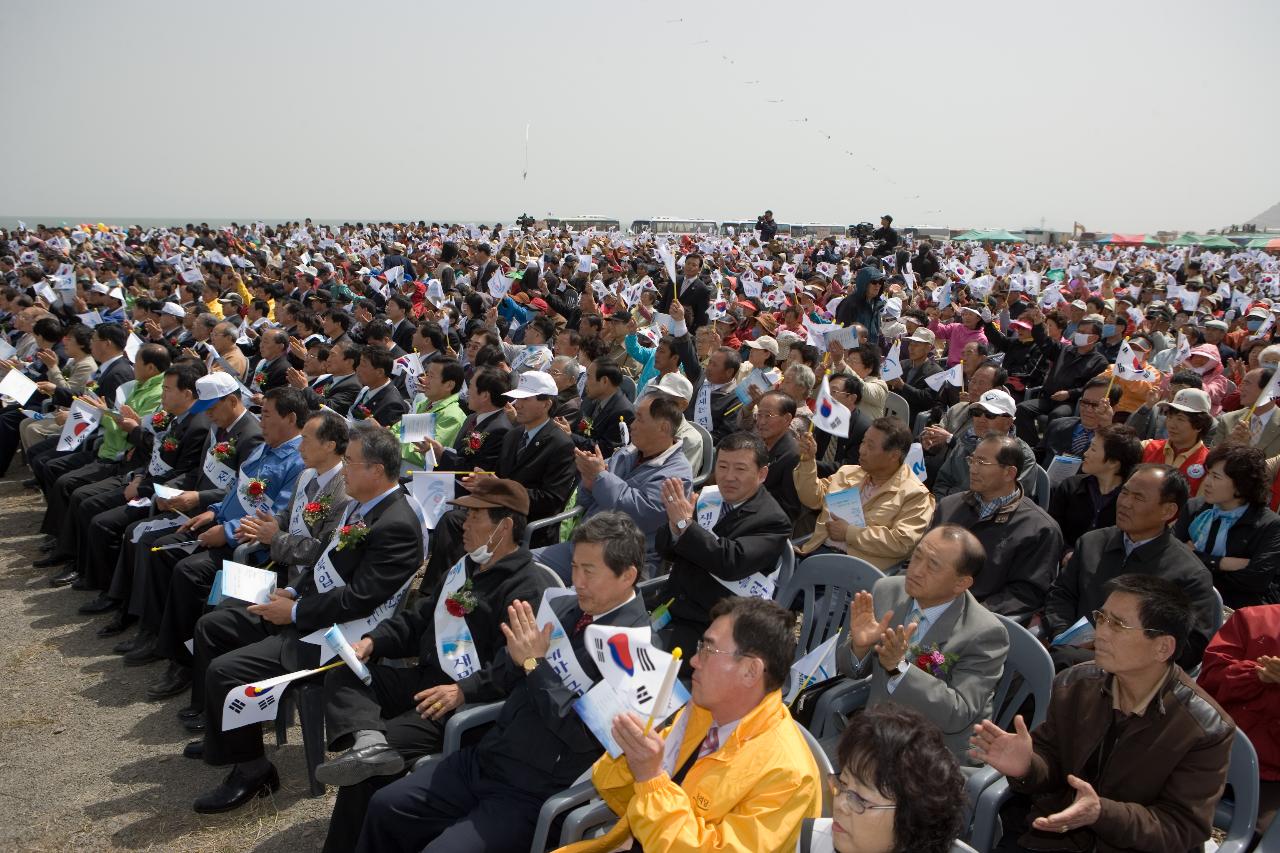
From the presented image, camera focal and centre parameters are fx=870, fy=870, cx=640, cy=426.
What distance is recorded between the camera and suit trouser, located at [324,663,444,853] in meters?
3.66

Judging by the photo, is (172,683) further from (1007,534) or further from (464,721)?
(1007,534)

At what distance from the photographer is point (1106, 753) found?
111 inches

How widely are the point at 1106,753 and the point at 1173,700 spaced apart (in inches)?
10.8

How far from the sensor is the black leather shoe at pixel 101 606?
622 cm

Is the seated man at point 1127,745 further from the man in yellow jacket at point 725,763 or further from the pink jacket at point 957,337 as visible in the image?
the pink jacket at point 957,337

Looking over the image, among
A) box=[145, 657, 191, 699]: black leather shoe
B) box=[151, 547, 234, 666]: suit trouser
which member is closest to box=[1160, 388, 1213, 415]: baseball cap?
box=[151, 547, 234, 666]: suit trouser

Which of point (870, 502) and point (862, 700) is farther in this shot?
point (870, 502)

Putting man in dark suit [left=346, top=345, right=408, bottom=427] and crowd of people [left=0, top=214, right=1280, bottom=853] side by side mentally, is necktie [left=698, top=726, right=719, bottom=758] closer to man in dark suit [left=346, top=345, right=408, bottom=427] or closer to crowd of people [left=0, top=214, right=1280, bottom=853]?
crowd of people [left=0, top=214, right=1280, bottom=853]

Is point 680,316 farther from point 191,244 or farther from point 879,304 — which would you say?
point 191,244

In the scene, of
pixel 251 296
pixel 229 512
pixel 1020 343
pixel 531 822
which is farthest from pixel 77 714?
pixel 251 296

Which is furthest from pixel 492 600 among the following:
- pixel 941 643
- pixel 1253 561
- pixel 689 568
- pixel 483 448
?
pixel 1253 561

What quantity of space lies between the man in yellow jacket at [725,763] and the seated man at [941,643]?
2.34 feet

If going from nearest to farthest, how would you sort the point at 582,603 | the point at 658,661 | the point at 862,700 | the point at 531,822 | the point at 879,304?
the point at 658,661 < the point at 531,822 < the point at 582,603 < the point at 862,700 < the point at 879,304

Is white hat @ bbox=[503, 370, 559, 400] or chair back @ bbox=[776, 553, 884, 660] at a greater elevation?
white hat @ bbox=[503, 370, 559, 400]
